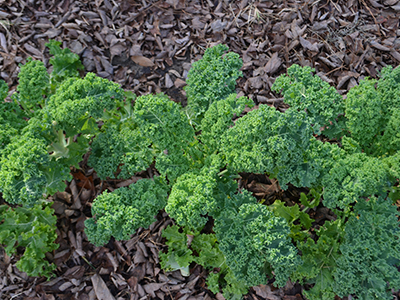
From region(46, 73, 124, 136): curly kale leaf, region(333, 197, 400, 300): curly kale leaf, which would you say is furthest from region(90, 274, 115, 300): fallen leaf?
region(333, 197, 400, 300): curly kale leaf

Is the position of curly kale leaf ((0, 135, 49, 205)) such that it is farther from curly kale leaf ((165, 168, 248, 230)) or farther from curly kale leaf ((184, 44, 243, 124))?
curly kale leaf ((184, 44, 243, 124))

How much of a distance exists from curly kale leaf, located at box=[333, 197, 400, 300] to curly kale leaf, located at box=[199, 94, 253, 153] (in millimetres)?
1585

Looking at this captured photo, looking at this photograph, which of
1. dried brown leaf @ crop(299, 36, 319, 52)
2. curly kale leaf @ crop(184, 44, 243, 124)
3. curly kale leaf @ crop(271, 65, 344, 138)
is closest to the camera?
curly kale leaf @ crop(271, 65, 344, 138)

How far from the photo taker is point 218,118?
3.66m

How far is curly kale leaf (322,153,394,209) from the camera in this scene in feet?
10.4

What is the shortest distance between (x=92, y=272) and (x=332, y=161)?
3.24 m

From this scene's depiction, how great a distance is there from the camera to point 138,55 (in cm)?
541

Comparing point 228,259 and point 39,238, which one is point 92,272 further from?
point 228,259

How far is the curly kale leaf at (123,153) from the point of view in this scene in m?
3.79

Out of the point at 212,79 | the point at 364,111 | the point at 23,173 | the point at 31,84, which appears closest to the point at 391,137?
the point at 364,111

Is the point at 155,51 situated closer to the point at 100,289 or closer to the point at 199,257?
the point at 199,257

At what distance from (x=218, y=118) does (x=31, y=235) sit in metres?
2.63

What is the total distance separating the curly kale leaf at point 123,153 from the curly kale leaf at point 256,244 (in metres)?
1.04

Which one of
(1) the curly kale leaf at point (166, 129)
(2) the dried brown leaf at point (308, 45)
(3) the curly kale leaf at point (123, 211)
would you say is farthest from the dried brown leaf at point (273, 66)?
(3) the curly kale leaf at point (123, 211)
